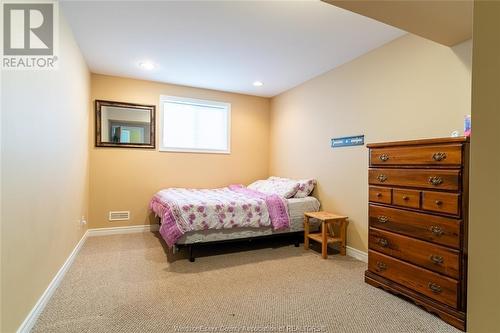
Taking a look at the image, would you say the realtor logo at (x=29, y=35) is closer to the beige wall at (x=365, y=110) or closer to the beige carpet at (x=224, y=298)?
the beige carpet at (x=224, y=298)

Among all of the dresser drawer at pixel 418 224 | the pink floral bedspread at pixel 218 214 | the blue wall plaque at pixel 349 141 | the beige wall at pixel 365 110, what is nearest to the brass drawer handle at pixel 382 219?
the dresser drawer at pixel 418 224

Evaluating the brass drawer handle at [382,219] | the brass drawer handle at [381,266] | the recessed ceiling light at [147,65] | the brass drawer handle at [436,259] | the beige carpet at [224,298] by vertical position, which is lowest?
the beige carpet at [224,298]

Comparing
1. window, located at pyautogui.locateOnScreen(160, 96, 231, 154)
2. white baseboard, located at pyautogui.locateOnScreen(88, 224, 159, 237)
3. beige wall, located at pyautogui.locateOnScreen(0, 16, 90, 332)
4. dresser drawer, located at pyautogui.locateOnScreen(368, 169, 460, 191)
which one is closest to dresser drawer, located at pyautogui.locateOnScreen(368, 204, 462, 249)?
dresser drawer, located at pyautogui.locateOnScreen(368, 169, 460, 191)

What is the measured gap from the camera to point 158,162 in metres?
4.28

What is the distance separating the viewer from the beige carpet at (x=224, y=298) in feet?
5.71

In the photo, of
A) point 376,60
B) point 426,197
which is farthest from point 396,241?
point 376,60

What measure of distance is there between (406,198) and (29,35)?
10.0ft

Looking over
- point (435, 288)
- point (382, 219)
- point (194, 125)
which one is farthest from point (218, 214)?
point (194, 125)

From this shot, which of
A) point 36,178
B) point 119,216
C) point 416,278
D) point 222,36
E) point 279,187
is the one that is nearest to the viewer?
point 36,178

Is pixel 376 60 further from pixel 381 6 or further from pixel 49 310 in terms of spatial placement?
pixel 49 310

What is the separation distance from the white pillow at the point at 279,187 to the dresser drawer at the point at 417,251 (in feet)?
4.52

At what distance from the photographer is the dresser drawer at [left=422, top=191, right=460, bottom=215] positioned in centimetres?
178

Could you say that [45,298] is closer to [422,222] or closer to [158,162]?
[158,162]

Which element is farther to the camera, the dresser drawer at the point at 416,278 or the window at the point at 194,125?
the window at the point at 194,125
